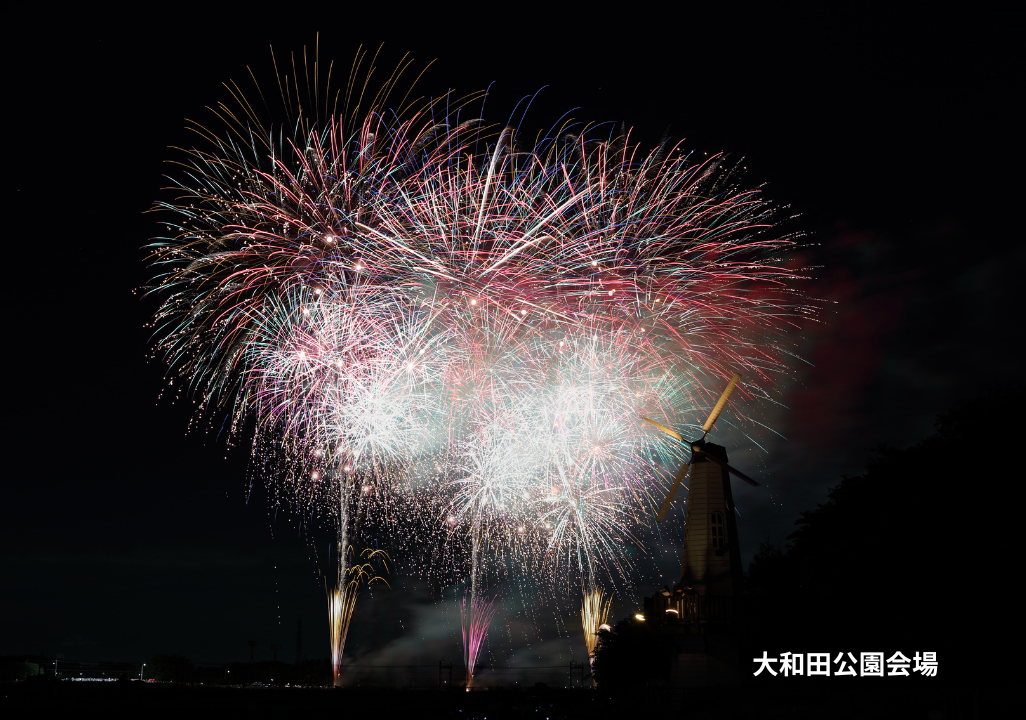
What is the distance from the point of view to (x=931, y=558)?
26719 mm

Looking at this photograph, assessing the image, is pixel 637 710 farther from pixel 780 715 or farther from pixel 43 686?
pixel 43 686

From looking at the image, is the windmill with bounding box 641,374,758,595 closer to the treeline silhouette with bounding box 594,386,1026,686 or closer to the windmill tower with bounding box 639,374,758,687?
the windmill tower with bounding box 639,374,758,687

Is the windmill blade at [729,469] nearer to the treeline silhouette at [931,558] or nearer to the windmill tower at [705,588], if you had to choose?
the windmill tower at [705,588]

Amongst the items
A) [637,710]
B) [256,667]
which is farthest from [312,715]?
[256,667]

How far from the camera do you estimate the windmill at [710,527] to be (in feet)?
129

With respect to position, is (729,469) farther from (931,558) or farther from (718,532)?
(931,558)

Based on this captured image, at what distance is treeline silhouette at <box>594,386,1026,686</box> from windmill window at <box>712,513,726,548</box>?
462 centimetres

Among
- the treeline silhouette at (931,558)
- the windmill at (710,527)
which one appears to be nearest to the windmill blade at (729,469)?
the windmill at (710,527)

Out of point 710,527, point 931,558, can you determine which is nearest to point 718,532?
point 710,527

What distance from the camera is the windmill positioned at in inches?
1544

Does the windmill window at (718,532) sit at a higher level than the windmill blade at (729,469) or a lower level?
lower

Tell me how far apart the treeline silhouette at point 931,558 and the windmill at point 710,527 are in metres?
3.92

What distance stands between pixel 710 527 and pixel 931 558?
45.5ft

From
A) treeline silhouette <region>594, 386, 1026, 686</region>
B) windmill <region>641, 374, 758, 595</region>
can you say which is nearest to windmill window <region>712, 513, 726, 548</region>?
windmill <region>641, 374, 758, 595</region>
